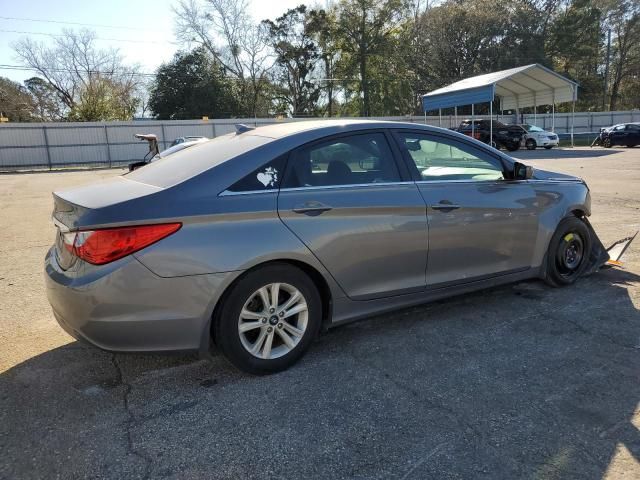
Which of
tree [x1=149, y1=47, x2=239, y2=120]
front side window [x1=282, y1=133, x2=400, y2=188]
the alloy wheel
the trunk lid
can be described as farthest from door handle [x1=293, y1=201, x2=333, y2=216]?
tree [x1=149, y1=47, x2=239, y2=120]

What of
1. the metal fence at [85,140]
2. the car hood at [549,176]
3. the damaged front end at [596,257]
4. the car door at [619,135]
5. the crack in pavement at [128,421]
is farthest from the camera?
the metal fence at [85,140]

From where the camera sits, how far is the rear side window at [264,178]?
10.2 ft

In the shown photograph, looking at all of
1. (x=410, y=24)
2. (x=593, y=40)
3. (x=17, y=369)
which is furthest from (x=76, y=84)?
(x=17, y=369)

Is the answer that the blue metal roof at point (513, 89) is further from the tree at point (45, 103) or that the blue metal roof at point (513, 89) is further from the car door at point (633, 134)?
the tree at point (45, 103)

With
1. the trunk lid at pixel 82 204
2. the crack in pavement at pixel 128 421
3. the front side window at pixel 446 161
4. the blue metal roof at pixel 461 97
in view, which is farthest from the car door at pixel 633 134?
the crack in pavement at pixel 128 421

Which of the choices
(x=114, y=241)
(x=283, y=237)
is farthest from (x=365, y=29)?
(x=114, y=241)

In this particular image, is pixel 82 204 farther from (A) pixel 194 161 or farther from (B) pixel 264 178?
(B) pixel 264 178

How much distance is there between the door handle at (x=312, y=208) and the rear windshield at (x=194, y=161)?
0.51m

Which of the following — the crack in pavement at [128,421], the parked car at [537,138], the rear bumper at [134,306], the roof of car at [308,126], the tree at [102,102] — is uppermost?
the tree at [102,102]

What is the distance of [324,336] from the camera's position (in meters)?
3.86

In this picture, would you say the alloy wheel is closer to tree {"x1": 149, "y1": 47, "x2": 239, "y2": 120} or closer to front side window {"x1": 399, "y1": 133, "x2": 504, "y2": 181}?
front side window {"x1": 399, "y1": 133, "x2": 504, "y2": 181}

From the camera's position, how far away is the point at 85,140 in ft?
106

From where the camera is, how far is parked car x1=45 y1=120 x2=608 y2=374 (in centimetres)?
280

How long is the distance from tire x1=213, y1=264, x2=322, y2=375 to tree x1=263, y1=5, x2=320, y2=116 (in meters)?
50.1
